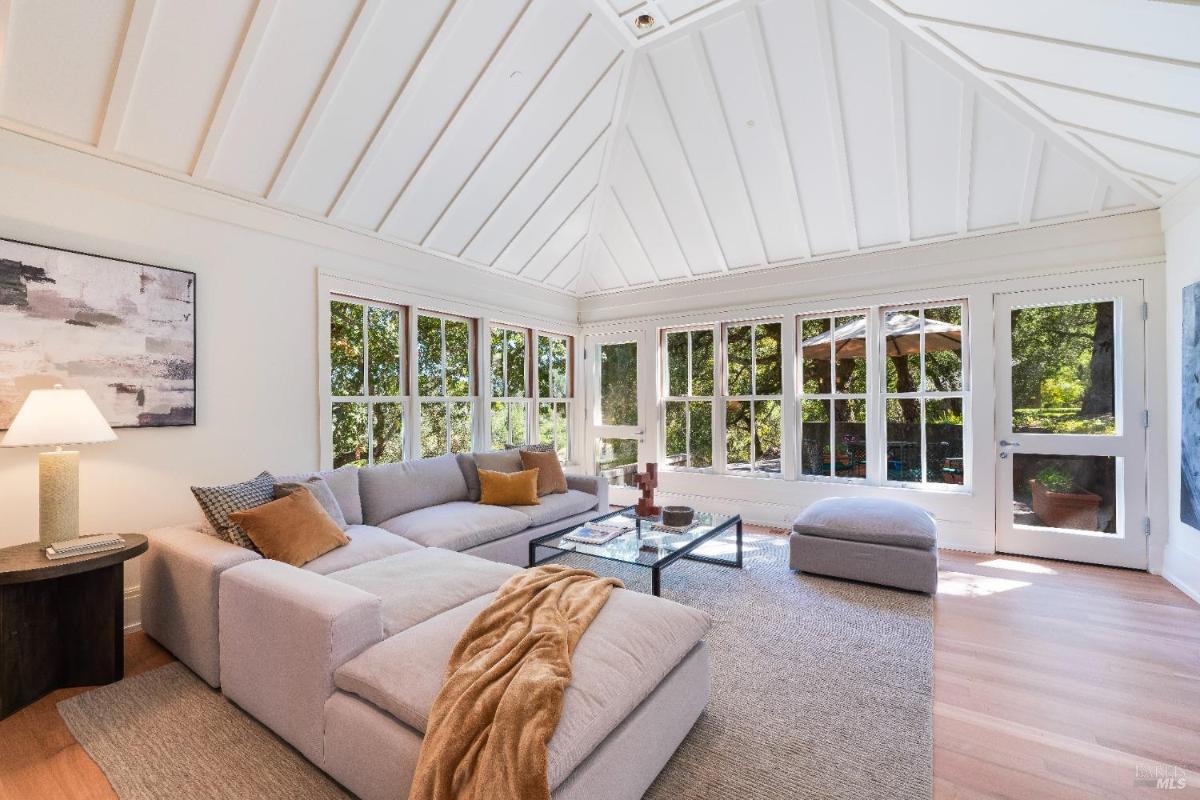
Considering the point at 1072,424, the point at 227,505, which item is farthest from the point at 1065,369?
the point at 227,505

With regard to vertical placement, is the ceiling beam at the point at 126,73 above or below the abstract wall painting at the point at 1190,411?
above

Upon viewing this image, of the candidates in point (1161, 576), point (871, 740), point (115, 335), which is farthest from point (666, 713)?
point (1161, 576)

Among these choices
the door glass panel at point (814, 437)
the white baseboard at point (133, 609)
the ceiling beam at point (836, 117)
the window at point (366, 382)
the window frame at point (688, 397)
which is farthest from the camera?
the window frame at point (688, 397)

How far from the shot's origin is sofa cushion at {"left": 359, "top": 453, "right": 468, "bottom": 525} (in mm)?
3438

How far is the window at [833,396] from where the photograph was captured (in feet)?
15.4

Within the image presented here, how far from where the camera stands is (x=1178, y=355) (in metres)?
3.38

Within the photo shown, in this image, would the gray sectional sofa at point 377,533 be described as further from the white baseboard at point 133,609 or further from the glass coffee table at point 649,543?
the glass coffee table at point 649,543

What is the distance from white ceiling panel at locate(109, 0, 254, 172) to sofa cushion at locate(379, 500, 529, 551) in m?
2.50

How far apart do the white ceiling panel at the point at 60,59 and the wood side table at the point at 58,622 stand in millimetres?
2045

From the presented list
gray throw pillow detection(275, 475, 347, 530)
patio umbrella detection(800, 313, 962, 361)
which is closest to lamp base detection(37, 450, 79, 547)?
gray throw pillow detection(275, 475, 347, 530)

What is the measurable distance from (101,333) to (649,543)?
3234mm

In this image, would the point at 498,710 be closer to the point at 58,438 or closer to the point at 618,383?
the point at 58,438

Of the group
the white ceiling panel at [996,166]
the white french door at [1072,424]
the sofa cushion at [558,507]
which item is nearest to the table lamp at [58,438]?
the sofa cushion at [558,507]

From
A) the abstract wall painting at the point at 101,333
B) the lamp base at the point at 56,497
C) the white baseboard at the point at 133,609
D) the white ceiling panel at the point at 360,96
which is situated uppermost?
the white ceiling panel at the point at 360,96
